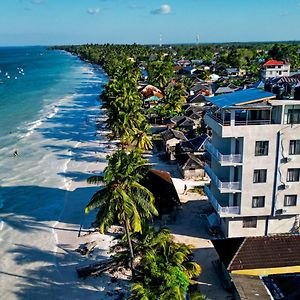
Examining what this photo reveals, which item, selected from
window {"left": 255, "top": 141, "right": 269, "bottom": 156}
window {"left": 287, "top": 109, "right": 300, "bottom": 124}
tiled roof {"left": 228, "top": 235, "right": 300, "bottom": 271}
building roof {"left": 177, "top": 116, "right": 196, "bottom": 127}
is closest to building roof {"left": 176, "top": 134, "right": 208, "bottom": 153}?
building roof {"left": 177, "top": 116, "right": 196, "bottom": 127}

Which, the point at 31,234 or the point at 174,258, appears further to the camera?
the point at 31,234

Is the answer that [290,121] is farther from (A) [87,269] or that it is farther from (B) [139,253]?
(A) [87,269]

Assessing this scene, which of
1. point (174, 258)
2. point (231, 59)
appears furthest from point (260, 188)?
point (231, 59)

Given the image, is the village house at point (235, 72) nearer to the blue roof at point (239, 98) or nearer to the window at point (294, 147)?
the blue roof at point (239, 98)

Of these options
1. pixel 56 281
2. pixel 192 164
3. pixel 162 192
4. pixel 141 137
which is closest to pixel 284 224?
pixel 162 192

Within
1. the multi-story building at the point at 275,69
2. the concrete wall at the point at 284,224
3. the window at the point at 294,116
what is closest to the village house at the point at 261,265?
the concrete wall at the point at 284,224

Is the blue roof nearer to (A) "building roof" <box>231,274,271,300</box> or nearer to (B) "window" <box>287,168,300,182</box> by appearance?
(B) "window" <box>287,168,300,182</box>

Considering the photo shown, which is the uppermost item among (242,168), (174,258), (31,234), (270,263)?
(242,168)
